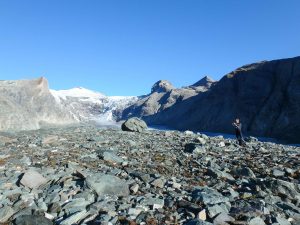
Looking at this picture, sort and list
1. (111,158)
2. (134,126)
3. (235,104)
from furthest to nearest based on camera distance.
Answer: (235,104) → (134,126) → (111,158)

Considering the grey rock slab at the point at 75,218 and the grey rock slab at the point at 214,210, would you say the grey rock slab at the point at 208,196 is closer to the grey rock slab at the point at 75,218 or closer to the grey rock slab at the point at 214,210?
the grey rock slab at the point at 214,210

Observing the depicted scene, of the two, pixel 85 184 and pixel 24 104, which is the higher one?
pixel 24 104

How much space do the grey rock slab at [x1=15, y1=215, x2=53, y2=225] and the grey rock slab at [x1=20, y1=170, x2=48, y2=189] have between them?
259 centimetres

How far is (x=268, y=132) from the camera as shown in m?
101

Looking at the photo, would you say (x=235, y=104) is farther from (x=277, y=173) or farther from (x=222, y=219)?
(x=222, y=219)

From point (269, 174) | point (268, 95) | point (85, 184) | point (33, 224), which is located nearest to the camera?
point (33, 224)

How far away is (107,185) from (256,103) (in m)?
110

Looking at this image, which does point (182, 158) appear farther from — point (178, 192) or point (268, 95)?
point (268, 95)

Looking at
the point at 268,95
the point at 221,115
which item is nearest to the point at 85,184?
the point at 268,95

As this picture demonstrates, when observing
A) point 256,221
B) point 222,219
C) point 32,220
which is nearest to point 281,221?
point 256,221

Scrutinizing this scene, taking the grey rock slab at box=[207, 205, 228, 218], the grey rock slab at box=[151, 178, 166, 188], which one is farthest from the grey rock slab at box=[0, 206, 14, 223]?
the grey rock slab at box=[207, 205, 228, 218]

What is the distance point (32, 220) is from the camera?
8.77 m

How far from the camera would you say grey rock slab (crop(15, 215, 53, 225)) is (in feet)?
28.6

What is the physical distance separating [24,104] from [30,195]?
11906 cm
